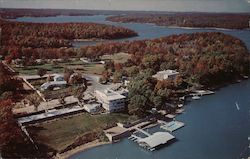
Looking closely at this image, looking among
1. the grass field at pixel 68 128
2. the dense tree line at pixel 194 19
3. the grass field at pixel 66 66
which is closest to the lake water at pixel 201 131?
the dense tree line at pixel 194 19

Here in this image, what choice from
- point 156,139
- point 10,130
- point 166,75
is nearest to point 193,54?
point 166,75

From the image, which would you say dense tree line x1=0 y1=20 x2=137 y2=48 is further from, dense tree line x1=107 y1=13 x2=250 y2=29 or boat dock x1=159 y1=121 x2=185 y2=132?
boat dock x1=159 y1=121 x2=185 y2=132

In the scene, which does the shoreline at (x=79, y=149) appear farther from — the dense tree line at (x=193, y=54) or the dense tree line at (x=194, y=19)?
the dense tree line at (x=194, y=19)

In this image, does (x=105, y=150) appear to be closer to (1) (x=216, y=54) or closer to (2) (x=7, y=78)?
(2) (x=7, y=78)

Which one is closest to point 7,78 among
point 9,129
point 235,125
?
point 9,129

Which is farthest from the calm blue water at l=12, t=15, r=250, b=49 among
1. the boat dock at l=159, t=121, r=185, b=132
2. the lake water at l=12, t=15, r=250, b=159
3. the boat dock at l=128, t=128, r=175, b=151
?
the boat dock at l=128, t=128, r=175, b=151

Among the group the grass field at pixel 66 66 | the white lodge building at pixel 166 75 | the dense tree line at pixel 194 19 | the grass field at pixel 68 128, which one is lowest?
the grass field at pixel 68 128

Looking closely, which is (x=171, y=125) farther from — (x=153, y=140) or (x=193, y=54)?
(x=193, y=54)
